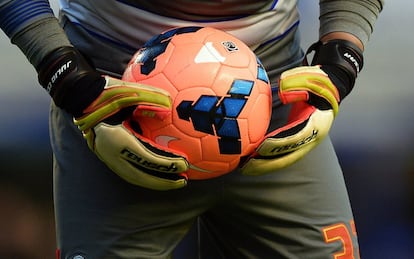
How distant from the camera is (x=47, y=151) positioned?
1966 millimetres

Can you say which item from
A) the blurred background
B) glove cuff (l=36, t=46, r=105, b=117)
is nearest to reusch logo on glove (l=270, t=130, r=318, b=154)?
glove cuff (l=36, t=46, r=105, b=117)

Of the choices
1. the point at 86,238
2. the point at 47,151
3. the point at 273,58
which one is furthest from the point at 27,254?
the point at 273,58

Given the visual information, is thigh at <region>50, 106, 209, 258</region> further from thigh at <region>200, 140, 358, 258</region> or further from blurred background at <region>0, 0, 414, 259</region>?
blurred background at <region>0, 0, 414, 259</region>

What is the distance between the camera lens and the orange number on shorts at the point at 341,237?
1.10 m

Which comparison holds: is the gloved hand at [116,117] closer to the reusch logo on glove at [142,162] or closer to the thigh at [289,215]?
the reusch logo on glove at [142,162]

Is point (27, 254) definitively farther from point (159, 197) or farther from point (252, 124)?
point (252, 124)

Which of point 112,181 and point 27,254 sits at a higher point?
point 112,181

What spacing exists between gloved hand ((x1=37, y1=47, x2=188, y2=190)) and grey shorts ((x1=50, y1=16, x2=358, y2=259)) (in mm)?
94

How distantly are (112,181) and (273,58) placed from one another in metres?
0.28

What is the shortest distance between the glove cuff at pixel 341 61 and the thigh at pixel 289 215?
0.14 meters

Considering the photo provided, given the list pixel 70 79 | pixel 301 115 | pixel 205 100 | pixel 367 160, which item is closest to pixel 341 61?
pixel 301 115

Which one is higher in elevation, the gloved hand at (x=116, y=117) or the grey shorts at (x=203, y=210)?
the gloved hand at (x=116, y=117)

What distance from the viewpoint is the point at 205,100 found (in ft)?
2.98

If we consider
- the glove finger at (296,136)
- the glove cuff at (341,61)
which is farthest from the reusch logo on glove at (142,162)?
the glove cuff at (341,61)
